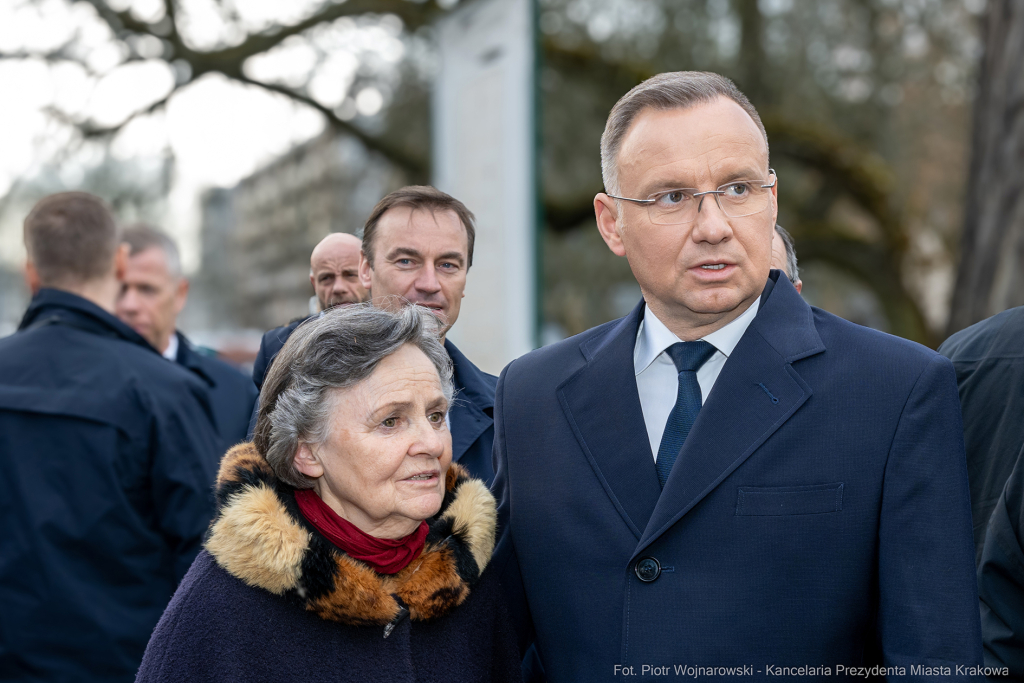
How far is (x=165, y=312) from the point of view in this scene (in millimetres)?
5008

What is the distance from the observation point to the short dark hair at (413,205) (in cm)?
292

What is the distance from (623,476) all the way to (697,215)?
55cm

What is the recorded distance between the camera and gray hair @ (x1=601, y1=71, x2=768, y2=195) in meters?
1.98

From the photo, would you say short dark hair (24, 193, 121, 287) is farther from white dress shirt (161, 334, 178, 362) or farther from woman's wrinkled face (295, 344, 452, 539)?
woman's wrinkled face (295, 344, 452, 539)

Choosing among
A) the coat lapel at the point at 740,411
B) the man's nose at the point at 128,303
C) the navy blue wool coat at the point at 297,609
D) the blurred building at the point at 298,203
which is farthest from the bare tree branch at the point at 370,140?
the coat lapel at the point at 740,411

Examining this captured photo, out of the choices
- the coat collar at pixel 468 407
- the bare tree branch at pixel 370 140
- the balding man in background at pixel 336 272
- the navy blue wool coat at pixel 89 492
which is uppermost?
the bare tree branch at pixel 370 140

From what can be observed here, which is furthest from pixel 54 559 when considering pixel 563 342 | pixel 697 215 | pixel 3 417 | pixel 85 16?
pixel 85 16

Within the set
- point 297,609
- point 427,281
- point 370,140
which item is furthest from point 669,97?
point 370,140

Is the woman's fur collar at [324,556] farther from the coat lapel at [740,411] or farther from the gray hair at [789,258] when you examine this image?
the gray hair at [789,258]

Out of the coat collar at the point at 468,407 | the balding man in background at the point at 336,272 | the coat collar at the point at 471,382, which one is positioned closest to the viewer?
the coat collar at the point at 468,407

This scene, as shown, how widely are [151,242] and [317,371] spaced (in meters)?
3.27

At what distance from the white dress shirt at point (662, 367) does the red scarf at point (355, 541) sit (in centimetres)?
61

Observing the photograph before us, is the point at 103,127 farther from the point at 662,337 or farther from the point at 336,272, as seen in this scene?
the point at 662,337

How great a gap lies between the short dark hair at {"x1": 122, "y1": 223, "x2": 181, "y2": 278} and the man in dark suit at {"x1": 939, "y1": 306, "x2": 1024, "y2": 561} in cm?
387
